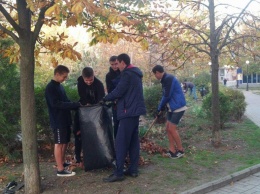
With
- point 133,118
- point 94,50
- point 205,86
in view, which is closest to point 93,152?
point 133,118

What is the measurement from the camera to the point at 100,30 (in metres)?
5.12

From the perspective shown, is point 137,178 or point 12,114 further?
point 12,114

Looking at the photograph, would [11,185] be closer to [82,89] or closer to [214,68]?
[82,89]

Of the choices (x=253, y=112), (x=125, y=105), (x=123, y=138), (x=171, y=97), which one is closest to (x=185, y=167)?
(x=171, y=97)

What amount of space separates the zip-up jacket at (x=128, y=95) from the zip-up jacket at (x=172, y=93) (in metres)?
1.27

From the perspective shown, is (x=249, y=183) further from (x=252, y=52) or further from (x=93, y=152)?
(x=252, y=52)

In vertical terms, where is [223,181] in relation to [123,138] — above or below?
below

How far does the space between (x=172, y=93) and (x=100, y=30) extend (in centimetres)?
217

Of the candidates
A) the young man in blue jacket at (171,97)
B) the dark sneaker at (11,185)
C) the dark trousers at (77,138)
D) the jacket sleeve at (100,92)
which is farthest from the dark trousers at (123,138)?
the dark sneaker at (11,185)

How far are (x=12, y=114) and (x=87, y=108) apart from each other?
6.33 ft

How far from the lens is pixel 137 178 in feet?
18.4

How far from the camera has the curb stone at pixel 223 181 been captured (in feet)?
16.9

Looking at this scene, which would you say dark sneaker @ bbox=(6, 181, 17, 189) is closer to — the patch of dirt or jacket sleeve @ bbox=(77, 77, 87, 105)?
the patch of dirt

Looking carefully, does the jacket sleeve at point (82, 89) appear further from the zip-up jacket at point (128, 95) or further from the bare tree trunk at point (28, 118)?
the bare tree trunk at point (28, 118)
